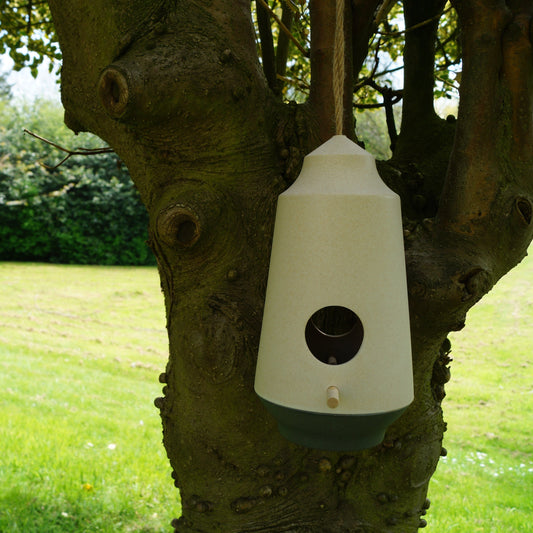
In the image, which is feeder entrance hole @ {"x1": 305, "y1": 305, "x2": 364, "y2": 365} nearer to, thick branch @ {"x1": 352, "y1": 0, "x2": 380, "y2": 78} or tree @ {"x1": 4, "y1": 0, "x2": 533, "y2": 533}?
tree @ {"x1": 4, "y1": 0, "x2": 533, "y2": 533}

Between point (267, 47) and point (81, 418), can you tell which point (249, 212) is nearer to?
point (267, 47)

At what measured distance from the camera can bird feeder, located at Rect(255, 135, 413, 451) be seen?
4.68 ft

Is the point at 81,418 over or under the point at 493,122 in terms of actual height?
under

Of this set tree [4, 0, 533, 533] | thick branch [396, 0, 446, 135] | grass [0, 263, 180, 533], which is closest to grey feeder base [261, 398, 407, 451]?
tree [4, 0, 533, 533]

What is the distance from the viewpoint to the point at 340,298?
1.43 metres

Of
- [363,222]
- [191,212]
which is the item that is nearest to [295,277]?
[363,222]

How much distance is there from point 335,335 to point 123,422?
14.3 feet

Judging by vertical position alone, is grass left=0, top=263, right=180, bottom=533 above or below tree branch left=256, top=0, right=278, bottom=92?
below

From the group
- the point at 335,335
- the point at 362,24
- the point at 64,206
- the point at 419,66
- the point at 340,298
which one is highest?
the point at 362,24

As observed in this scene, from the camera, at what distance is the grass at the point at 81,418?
3820 millimetres

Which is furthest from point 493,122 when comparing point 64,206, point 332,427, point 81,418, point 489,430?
point 64,206

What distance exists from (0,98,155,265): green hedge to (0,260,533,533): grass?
593cm

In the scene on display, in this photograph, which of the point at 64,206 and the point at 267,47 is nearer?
the point at 267,47

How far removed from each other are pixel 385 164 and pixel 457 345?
8350 mm
